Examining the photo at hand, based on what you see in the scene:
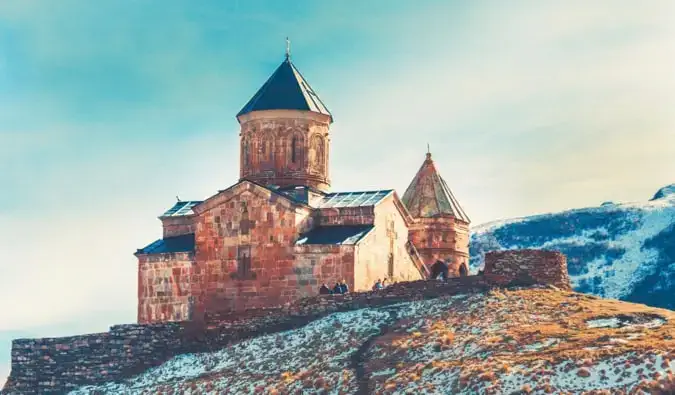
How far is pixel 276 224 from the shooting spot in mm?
34406

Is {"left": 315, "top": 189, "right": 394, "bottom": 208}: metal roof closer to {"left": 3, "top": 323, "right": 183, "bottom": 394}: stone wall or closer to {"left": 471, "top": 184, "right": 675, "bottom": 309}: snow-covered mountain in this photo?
{"left": 3, "top": 323, "right": 183, "bottom": 394}: stone wall

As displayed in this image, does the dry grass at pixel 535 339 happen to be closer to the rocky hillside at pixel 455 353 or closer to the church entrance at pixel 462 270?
the rocky hillside at pixel 455 353

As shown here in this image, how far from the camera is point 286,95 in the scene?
123 ft

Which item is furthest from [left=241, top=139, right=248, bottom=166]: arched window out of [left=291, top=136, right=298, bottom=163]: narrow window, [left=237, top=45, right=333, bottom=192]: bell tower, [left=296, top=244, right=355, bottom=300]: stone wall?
[left=296, top=244, right=355, bottom=300]: stone wall

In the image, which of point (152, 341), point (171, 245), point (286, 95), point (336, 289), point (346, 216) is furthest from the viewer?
point (286, 95)

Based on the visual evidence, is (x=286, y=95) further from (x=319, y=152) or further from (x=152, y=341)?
(x=152, y=341)

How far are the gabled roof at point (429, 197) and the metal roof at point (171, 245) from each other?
22.6 feet

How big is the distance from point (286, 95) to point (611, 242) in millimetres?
27389

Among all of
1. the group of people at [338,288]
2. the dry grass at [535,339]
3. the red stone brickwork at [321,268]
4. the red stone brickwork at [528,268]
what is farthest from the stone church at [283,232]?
the dry grass at [535,339]

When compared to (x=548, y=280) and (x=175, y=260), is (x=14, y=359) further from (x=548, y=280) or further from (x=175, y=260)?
(x=548, y=280)

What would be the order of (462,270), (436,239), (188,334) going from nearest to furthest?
(188,334) < (436,239) < (462,270)

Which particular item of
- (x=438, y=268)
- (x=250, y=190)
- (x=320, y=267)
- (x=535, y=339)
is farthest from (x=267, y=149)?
(x=535, y=339)

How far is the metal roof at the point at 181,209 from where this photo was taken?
3769 centimetres

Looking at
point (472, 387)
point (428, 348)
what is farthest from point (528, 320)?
point (472, 387)
